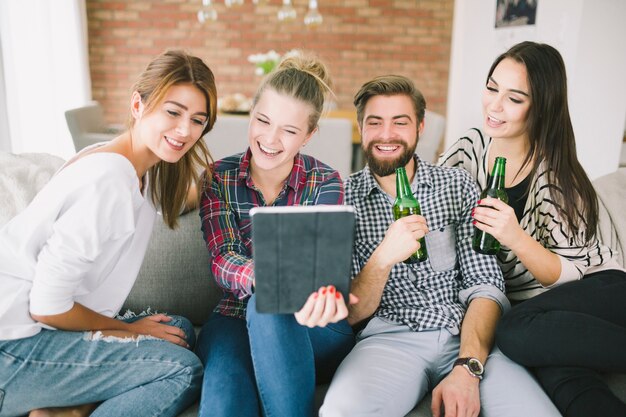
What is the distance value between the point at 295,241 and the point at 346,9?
16.1 feet

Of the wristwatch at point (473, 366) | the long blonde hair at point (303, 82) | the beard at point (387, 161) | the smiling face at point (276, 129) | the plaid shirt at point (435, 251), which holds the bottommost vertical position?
the wristwatch at point (473, 366)

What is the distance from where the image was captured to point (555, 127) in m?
1.56

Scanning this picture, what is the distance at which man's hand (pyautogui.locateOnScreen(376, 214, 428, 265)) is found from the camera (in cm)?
125

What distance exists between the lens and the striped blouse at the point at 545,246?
57.7 inches

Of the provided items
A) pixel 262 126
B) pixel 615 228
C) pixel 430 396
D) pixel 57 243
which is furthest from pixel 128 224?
pixel 615 228

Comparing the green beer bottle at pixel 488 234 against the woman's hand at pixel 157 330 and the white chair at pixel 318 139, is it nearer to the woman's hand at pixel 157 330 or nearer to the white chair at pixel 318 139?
the woman's hand at pixel 157 330

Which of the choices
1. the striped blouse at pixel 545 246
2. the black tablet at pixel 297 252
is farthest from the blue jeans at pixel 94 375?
the striped blouse at pixel 545 246

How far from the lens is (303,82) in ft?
4.66

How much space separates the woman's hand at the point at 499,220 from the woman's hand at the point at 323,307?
498 millimetres

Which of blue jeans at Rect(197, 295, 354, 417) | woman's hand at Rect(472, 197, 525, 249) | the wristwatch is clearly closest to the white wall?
woman's hand at Rect(472, 197, 525, 249)

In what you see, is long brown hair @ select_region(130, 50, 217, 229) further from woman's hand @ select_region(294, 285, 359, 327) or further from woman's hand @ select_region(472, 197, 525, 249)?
woman's hand @ select_region(472, 197, 525, 249)

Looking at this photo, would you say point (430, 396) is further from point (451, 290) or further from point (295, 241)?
point (295, 241)

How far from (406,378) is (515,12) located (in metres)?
2.87

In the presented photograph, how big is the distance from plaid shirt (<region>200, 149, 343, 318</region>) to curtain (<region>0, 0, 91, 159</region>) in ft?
7.97
